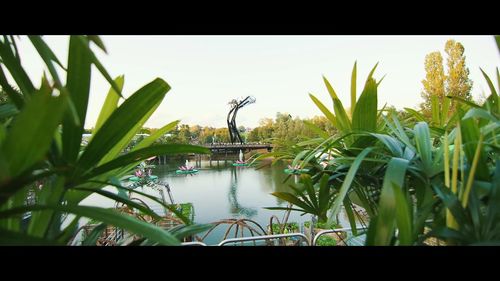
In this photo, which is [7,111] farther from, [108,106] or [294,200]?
[294,200]

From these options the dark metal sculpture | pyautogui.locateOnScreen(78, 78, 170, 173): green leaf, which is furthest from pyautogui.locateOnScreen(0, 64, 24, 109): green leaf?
the dark metal sculpture

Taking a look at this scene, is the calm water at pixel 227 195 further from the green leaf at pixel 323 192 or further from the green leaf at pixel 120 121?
the green leaf at pixel 120 121

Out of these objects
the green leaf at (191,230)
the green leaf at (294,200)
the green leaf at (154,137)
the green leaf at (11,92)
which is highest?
the green leaf at (11,92)

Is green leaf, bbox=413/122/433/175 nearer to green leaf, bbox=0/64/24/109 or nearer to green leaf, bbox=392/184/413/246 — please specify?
green leaf, bbox=392/184/413/246

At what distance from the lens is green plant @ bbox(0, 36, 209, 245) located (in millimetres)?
249

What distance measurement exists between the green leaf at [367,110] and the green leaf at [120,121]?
478mm

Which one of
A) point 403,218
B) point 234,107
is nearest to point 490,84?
point 403,218

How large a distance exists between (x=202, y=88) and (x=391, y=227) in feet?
46.6

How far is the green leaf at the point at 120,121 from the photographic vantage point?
42 centimetres

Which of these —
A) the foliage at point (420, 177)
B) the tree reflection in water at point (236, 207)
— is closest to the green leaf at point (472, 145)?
the foliage at point (420, 177)

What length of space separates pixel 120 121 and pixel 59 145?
9 cm

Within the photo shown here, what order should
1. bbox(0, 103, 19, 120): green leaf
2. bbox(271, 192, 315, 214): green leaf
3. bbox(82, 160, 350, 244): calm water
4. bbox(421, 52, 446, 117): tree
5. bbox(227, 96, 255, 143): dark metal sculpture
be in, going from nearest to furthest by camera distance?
bbox(0, 103, 19, 120): green leaf, bbox(271, 192, 315, 214): green leaf, bbox(82, 160, 350, 244): calm water, bbox(421, 52, 446, 117): tree, bbox(227, 96, 255, 143): dark metal sculpture
